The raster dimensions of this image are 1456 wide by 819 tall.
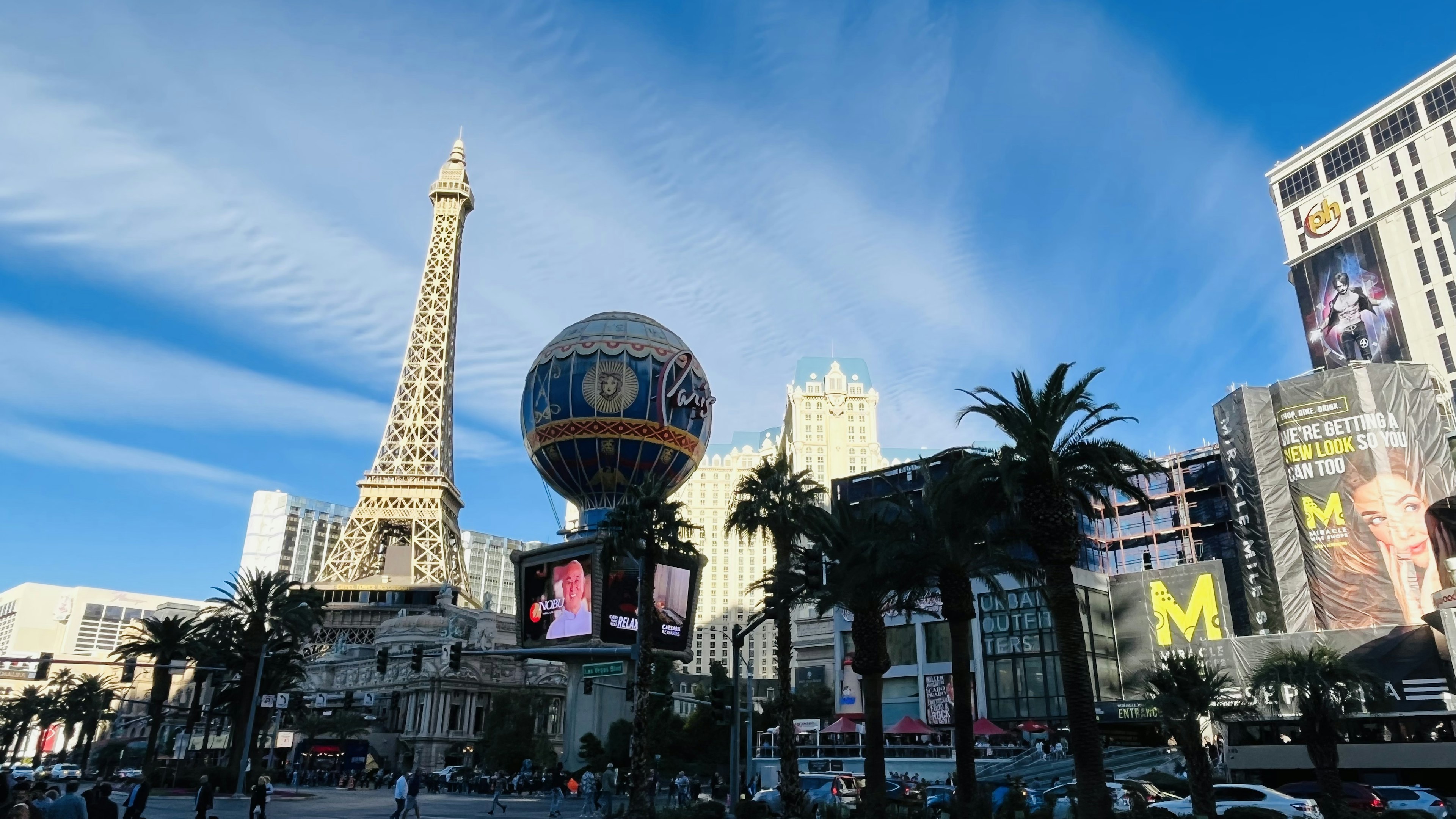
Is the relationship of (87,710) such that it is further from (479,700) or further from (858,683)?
(858,683)

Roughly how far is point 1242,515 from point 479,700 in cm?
6344

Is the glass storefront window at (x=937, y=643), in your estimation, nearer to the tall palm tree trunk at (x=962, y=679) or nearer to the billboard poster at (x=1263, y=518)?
the billboard poster at (x=1263, y=518)

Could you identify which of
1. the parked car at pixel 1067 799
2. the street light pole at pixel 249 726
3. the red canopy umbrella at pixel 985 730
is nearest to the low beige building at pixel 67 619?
the street light pole at pixel 249 726

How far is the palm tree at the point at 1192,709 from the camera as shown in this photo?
81.8 feet

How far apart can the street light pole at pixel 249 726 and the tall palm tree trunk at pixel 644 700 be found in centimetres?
1859

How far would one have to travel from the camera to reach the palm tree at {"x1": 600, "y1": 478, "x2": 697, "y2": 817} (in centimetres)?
3016

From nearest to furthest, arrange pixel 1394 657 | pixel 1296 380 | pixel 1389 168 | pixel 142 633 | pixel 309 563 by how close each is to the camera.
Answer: pixel 1394 657
pixel 142 633
pixel 1296 380
pixel 1389 168
pixel 309 563

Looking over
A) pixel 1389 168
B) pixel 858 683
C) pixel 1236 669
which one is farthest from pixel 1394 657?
pixel 1389 168

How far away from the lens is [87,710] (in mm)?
77875

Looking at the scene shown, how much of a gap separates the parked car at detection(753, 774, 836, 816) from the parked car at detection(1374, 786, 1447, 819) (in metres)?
17.5

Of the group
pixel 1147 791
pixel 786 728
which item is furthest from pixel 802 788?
pixel 1147 791

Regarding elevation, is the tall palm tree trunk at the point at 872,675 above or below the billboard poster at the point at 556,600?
below

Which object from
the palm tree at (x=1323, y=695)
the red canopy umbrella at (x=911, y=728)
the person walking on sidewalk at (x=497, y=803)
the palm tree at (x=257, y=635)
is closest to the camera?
the palm tree at (x=1323, y=695)

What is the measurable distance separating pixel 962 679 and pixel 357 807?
23746 mm
